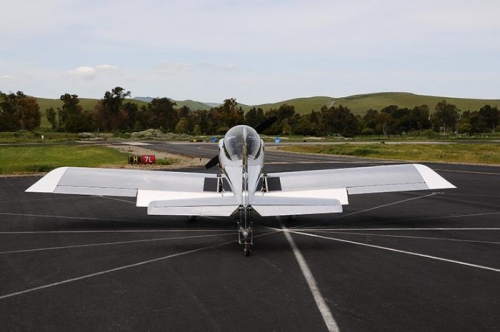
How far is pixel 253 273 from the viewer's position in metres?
7.88

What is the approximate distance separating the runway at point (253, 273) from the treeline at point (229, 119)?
104481mm

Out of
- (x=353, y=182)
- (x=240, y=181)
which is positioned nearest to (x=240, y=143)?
(x=240, y=181)

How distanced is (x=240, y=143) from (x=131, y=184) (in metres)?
3.11

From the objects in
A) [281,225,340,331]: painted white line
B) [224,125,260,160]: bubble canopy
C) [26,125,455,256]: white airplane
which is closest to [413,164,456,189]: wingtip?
[26,125,455,256]: white airplane

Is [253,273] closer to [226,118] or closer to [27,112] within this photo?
[226,118]

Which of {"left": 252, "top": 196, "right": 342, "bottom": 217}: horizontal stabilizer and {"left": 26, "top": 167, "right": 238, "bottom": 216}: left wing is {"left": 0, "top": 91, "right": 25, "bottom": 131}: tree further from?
{"left": 252, "top": 196, "right": 342, "bottom": 217}: horizontal stabilizer

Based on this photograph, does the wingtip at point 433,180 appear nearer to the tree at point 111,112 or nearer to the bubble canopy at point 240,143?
the bubble canopy at point 240,143

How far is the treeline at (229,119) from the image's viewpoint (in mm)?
128375

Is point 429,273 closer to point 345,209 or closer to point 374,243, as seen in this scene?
point 374,243

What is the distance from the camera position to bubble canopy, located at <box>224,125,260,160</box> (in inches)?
450

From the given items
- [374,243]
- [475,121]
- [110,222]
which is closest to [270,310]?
[374,243]

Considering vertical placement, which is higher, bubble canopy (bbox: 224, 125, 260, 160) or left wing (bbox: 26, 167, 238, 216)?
bubble canopy (bbox: 224, 125, 260, 160)

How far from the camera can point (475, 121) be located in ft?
420

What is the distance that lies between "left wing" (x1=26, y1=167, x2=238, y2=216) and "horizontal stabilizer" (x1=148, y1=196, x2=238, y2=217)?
2197 millimetres
